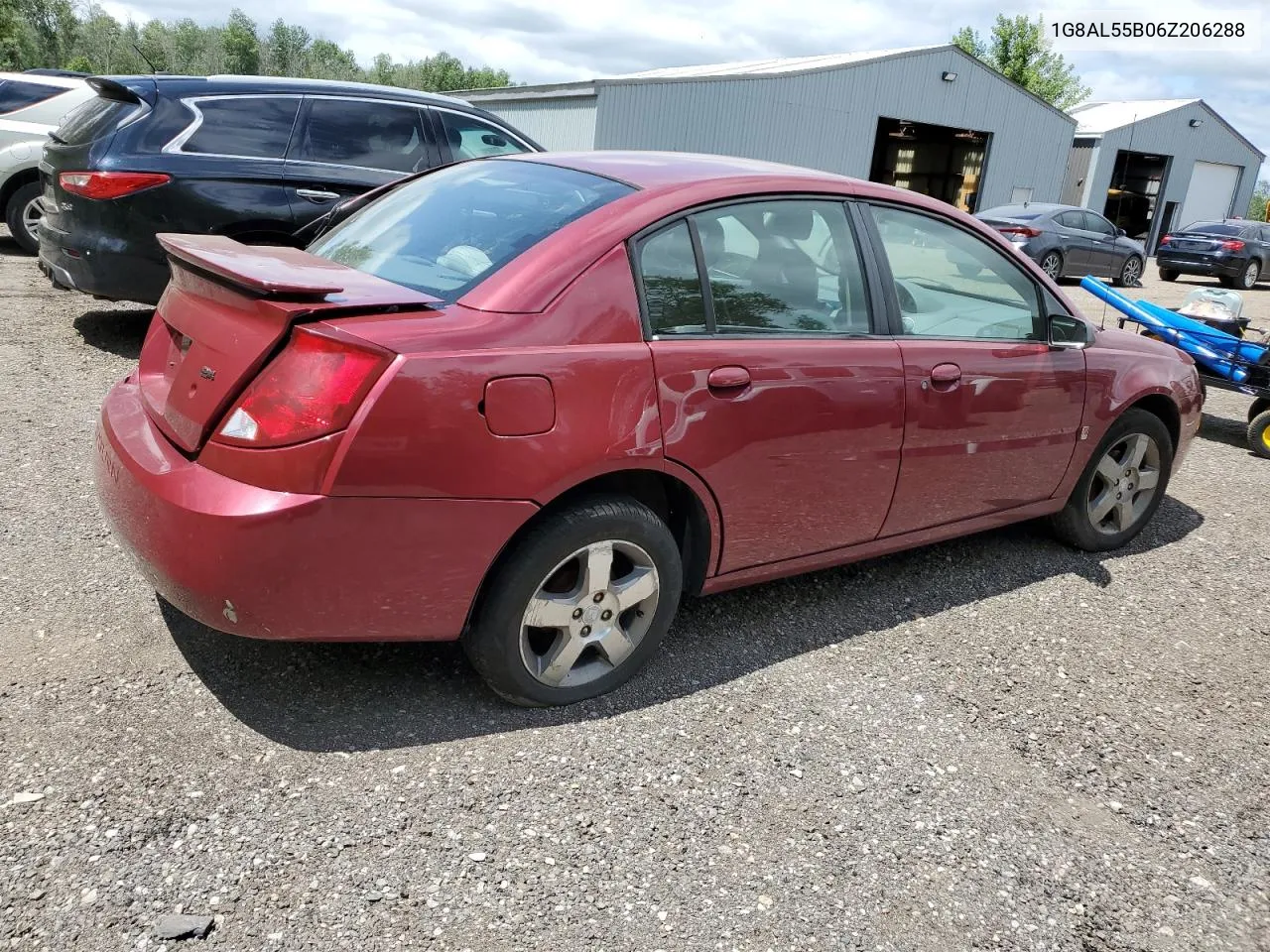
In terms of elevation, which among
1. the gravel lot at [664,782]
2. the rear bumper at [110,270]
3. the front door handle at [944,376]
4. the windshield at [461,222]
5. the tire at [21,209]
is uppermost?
the windshield at [461,222]

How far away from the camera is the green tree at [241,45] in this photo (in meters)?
116

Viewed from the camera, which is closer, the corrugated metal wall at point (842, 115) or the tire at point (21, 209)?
the tire at point (21, 209)

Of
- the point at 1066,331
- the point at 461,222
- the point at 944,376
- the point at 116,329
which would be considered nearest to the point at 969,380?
the point at 944,376

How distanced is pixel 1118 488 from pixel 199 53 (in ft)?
436

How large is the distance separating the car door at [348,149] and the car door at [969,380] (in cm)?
417

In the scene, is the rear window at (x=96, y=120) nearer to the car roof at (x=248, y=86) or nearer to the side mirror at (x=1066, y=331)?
the car roof at (x=248, y=86)

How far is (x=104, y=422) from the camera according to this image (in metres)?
3.01

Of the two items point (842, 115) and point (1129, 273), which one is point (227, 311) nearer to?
point (1129, 273)

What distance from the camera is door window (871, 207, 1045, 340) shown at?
3625 mm

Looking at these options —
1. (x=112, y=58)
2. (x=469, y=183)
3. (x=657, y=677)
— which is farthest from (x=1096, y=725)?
(x=112, y=58)

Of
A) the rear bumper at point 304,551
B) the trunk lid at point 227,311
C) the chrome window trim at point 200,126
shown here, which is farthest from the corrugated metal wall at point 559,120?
the rear bumper at point 304,551

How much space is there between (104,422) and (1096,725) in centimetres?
322

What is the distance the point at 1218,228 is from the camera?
2195cm

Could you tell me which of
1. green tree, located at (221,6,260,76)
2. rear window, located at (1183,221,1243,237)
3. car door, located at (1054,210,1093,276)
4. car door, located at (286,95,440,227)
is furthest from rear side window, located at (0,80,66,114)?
green tree, located at (221,6,260,76)
